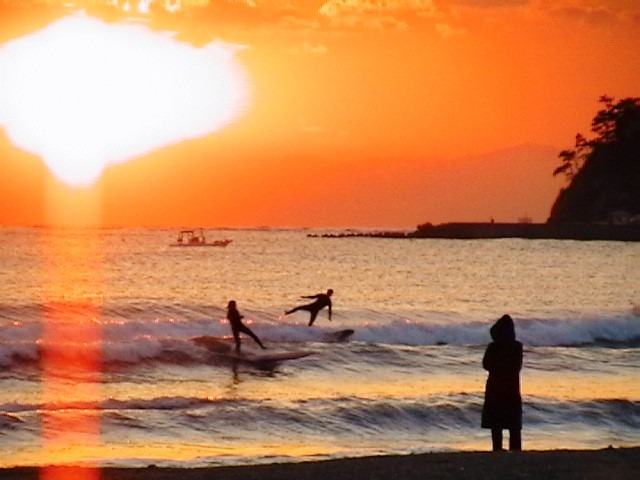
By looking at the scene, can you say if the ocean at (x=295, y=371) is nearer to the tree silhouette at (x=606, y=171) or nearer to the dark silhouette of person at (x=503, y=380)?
the dark silhouette of person at (x=503, y=380)

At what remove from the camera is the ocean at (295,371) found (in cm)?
1878

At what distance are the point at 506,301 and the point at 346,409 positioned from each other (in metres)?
34.6

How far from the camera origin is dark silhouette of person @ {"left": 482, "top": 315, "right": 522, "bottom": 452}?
→ 14.2 meters

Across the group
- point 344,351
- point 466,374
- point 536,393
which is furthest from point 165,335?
point 536,393

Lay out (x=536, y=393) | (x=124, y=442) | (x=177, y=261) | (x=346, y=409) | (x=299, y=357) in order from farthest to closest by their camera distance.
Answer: (x=177, y=261) → (x=299, y=357) → (x=536, y=393) → (x=346, y=409) → (x=124, y=442)

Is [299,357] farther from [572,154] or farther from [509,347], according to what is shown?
[572,154]

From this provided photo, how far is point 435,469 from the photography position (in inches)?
503

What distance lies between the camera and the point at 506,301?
5550 cm

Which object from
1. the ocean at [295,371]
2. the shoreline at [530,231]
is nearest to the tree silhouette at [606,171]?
the shoreline at [530,231]

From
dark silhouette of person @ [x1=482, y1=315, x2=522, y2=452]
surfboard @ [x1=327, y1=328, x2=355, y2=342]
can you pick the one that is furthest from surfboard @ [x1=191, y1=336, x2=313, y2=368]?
dark silhouette of person @ [x1=482, y1=315, x2=522, y2=452]

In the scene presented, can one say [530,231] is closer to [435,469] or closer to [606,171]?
[606,171]

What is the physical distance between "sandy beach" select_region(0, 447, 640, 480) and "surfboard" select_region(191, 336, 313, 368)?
16192mm

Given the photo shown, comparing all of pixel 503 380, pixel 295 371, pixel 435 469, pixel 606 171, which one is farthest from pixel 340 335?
pixel 606 171

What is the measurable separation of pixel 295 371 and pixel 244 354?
3508mm
